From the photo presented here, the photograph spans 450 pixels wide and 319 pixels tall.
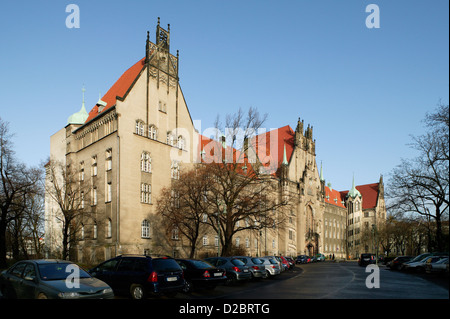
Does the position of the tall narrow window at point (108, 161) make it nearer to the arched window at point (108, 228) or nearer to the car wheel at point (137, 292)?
the arched window at point (108, 228)

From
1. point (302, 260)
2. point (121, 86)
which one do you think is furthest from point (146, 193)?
point (302, 260)

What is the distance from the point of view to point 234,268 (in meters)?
22.7

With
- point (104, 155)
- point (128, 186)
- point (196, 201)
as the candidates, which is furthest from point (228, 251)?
point (104, 155)

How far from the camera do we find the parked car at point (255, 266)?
2480 centimetres

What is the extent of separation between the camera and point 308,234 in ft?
278

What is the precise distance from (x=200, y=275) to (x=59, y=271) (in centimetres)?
718

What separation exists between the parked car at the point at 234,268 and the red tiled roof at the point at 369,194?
110 meters

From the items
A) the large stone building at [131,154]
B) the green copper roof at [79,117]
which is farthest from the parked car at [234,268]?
the green copper roof at [79,117]

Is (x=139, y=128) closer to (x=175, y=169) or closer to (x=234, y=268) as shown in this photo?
(x=175, y=169)

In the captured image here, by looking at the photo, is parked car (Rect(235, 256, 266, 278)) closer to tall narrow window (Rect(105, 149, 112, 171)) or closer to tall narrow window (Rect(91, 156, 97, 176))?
tall narrow window (Rect(105, 149, 112, 171))

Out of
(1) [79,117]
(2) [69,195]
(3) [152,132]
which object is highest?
(1) [79,117]
